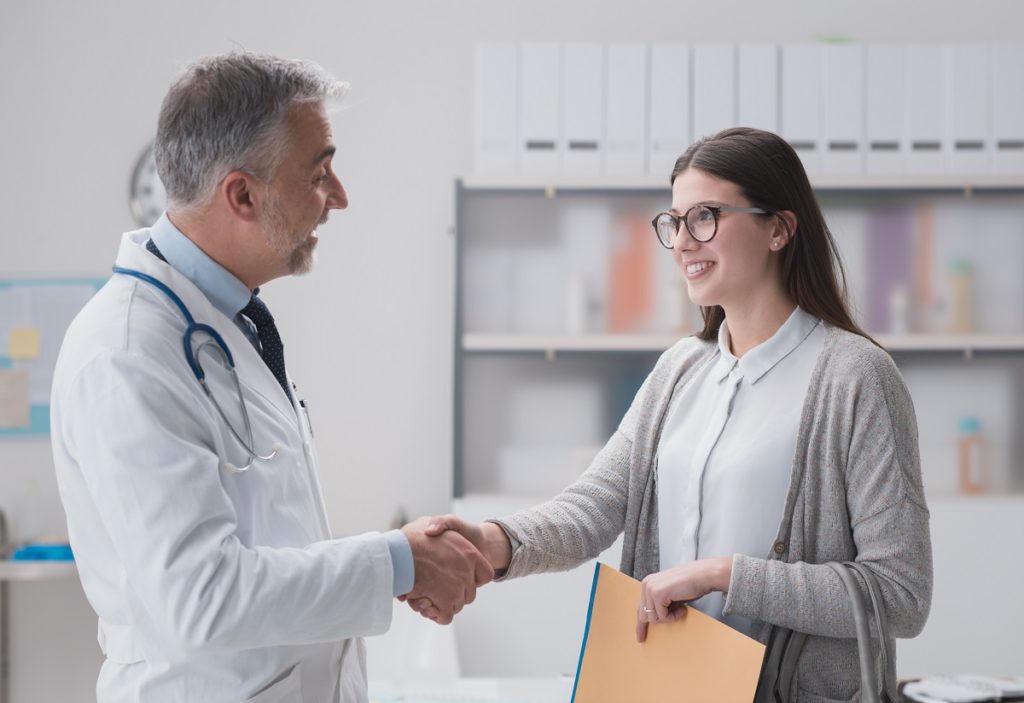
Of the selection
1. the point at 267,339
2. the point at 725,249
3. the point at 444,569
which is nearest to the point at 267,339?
the point at 267,339

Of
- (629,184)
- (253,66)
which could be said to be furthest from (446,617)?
(629,184)

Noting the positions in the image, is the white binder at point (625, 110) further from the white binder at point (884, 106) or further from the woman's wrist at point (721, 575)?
the woman's wrist at point (721, 575)

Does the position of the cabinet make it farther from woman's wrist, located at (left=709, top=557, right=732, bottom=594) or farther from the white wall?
woman's wrist, located at (left=709, top=557, right=732, bottom=594)

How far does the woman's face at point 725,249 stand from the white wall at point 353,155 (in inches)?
75.3

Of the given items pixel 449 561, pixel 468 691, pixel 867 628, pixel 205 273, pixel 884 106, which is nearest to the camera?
pixel 867 628

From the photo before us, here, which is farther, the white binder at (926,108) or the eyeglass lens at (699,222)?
the white binder at (926,108)

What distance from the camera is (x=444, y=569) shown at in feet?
4.50

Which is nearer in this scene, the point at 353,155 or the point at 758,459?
the point at 758,459

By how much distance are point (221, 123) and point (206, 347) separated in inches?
11.1

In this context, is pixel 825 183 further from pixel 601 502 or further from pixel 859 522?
pixel 859 522

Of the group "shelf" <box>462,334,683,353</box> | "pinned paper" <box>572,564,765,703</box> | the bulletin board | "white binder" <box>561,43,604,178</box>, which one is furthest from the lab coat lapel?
the bulletin board

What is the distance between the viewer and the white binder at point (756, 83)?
289cm

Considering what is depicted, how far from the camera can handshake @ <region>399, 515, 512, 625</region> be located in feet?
4.40

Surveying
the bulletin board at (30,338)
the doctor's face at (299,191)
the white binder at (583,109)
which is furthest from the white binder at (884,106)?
the bulletin board at (30,338)
